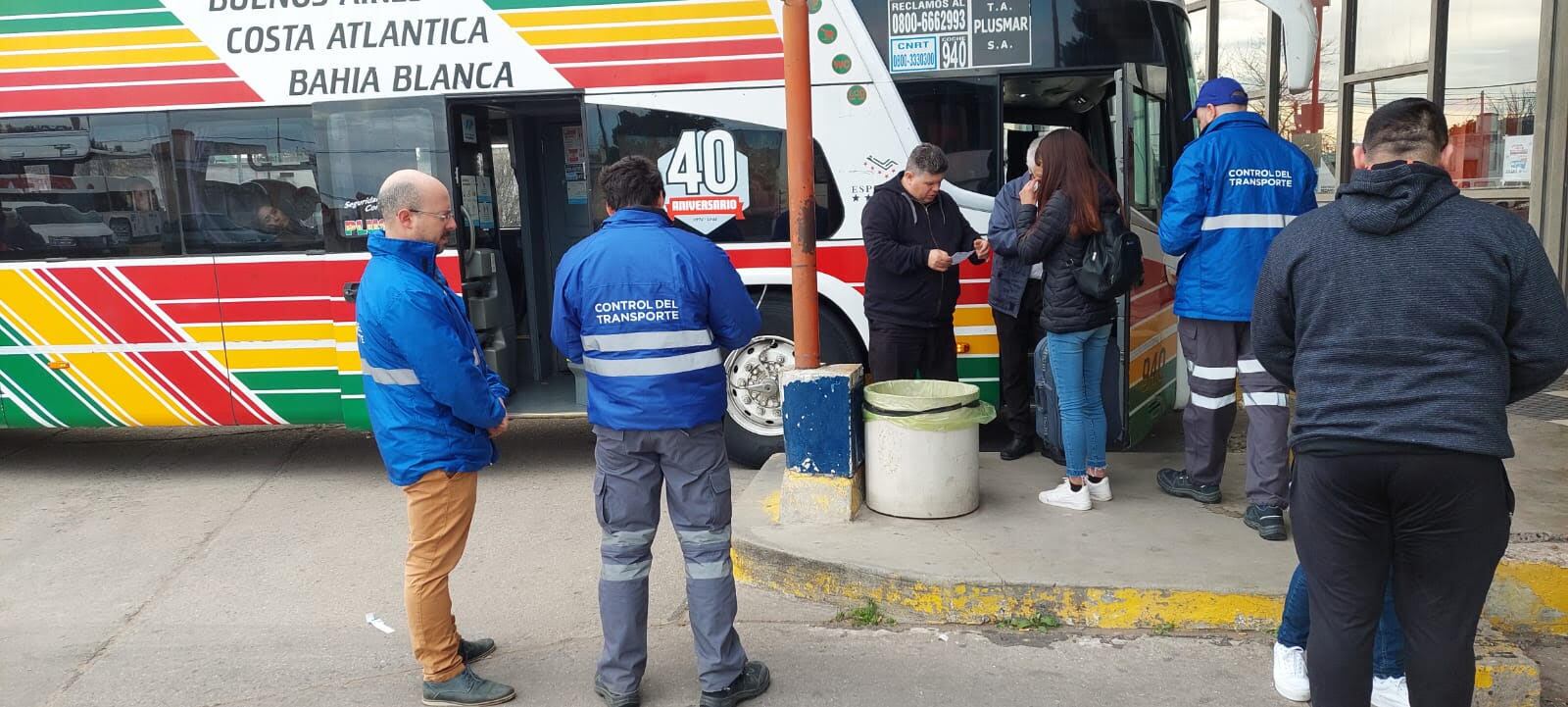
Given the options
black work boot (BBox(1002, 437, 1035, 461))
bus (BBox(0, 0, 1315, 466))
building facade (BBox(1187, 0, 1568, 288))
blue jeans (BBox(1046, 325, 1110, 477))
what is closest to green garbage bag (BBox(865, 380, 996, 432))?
blue jeans (BBox(1046, 325, 1110, 477))

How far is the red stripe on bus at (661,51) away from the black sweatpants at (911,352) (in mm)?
1619

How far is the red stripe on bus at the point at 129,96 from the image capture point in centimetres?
616

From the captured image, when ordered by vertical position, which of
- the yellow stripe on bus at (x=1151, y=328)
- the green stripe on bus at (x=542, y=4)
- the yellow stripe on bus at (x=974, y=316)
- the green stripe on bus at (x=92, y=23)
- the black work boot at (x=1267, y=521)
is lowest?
the black work boot at (x=1267, y=521)

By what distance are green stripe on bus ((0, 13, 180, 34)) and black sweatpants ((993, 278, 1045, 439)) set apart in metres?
4.84

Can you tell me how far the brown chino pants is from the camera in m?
3.43

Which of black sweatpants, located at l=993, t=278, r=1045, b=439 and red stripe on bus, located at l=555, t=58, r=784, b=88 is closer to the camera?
black sweatpants, located at l=993, t=278, r=1045, b=439

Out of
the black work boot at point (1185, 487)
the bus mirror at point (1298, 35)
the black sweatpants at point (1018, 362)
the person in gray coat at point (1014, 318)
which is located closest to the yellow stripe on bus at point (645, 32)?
the person in gray coat at point (1014, 318)

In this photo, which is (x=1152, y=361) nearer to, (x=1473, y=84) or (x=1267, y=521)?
(x=1267, y=521)

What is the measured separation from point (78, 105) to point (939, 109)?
4.84m

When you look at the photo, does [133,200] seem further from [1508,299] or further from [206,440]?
[1508,299]

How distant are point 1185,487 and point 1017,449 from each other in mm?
996

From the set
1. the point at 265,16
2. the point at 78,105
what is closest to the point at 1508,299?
the point at 265,16

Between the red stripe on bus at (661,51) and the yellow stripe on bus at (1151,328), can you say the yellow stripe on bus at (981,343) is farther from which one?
the red stripe on bus at (661,51)

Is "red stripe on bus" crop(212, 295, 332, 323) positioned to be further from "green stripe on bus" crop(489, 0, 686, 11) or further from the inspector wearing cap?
the inspector wearing cap
